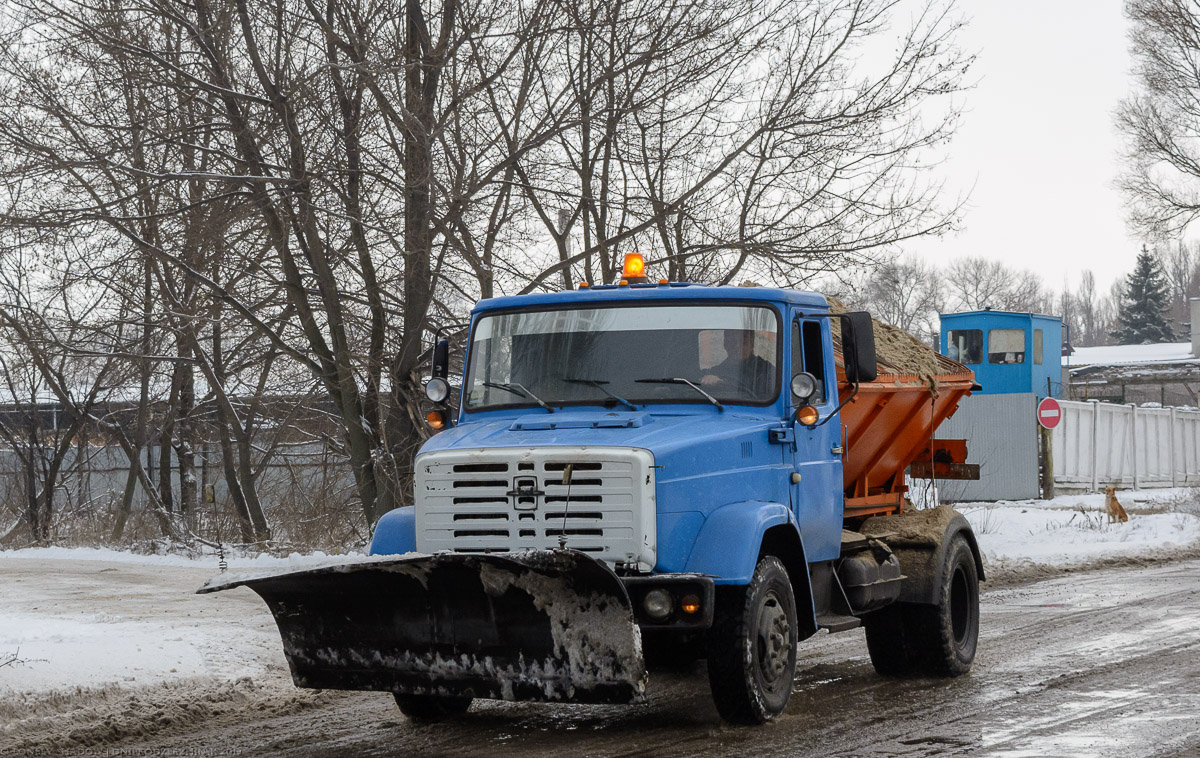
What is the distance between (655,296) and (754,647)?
2.02 metres

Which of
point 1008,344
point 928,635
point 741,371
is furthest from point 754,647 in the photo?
point 1008,344

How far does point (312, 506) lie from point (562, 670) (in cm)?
1294

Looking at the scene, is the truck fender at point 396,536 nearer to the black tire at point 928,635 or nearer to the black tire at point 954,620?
the black tire at point 928,635

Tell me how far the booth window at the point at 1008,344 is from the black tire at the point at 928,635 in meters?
28.5

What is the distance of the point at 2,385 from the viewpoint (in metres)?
26.5

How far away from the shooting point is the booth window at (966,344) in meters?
36.1

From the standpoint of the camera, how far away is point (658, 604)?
590 centimetres

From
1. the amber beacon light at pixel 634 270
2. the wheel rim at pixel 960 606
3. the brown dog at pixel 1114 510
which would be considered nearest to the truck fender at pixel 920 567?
the wheel rim at pixel 960 606

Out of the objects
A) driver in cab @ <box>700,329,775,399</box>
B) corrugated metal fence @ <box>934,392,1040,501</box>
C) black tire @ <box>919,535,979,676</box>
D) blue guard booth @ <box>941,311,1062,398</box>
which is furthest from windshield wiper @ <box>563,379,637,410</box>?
blue guard booth @ <box>941,311,1062,398</box>

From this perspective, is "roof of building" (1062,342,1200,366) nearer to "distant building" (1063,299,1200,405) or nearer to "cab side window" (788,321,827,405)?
"distant building" (1063,299,1200,405)

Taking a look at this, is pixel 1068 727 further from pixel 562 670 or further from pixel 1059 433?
pixel 1059 433

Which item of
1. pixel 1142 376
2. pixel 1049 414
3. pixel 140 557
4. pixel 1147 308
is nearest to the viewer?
pixel 140 557

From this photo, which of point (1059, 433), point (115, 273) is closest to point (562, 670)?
point (115, 273)

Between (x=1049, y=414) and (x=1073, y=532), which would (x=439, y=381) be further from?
(x=1049, y=414)
